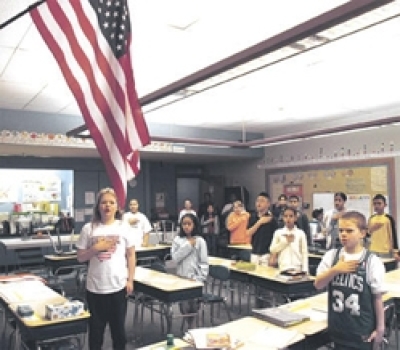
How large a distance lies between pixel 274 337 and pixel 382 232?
14.1 feet

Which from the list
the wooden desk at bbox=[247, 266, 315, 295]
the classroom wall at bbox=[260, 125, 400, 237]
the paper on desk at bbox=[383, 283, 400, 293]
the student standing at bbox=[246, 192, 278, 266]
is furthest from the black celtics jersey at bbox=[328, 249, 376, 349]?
the classroom wall at bbox=[260, 125, 400, 237]

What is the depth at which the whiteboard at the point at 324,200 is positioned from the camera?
30.1 ft

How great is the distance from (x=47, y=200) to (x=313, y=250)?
692cm

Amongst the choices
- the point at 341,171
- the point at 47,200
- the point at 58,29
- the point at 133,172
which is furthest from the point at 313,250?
the point at 47,200

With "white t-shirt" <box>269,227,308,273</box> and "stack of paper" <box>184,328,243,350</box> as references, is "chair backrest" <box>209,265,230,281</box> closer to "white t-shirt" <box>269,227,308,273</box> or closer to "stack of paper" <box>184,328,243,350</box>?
"white t-shirt" <box>269,227,308,273</box>

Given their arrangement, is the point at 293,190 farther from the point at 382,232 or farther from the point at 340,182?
the point at 382,232

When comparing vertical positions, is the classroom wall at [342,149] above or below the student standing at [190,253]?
above

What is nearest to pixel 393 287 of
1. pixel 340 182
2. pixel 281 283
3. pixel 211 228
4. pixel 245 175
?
pixel 281 283

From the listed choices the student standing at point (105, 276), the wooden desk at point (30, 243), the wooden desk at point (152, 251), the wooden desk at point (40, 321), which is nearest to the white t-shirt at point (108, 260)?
the student standing at point (105, 276)

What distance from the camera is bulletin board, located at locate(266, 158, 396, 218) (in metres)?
8.17

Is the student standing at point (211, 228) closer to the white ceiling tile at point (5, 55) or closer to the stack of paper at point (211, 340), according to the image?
the white ceiling tile at point (5, 55)

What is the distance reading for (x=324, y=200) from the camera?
9.35 metres

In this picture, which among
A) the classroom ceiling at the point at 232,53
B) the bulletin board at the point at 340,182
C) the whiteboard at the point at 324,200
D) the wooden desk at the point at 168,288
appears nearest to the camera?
Answer: the classroom ceiling at the point at 232,53

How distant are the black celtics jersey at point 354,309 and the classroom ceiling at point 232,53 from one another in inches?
64.6
